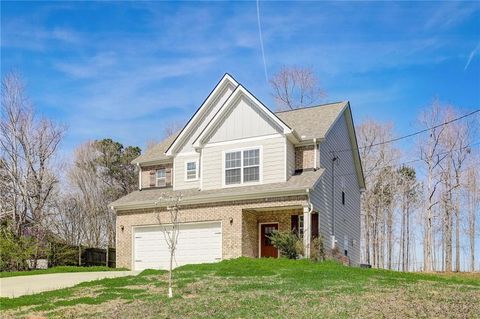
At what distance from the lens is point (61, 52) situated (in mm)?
13625

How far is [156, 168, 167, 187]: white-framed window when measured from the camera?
2678 centimetres

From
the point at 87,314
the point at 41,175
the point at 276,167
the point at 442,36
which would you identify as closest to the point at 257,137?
the point at 276,167

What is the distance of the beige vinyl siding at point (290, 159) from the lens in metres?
22.4

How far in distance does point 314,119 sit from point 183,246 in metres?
8.11

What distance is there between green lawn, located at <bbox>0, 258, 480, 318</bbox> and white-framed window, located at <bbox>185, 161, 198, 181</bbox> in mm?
8701

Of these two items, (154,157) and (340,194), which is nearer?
(340,194)

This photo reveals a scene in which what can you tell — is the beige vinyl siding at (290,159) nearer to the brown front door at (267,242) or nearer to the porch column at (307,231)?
the porch column at (307,231)

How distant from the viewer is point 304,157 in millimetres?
23047

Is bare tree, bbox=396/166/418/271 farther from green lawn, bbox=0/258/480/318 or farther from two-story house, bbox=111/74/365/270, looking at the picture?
green lawn, bbox=0/258/480/318

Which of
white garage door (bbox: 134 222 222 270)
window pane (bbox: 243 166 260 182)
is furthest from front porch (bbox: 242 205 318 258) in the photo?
window pane (bbox: 243 166 260 182)

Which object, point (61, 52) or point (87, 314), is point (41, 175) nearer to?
point (61, 52)

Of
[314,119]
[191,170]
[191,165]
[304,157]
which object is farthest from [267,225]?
[314,119]

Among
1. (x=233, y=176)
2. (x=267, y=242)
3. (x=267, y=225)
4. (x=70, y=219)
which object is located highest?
(x=233, y=176)

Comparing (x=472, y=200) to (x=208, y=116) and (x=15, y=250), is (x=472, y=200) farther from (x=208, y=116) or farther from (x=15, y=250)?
(x=15, y=250)
